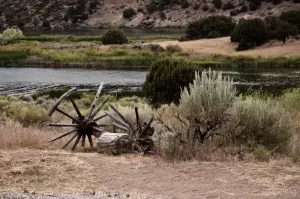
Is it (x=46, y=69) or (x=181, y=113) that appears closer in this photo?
(x=181, y=113)

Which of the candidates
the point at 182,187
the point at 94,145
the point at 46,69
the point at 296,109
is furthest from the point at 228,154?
the point at 46,69

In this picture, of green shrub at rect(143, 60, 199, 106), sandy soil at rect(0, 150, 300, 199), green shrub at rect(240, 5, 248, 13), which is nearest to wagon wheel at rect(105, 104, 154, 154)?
sandy soil at rect(0, 150, 300, 199)

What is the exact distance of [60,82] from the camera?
45531 millimetres

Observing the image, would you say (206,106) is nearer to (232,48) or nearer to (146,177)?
(146,177)

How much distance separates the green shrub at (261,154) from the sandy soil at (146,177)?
0.27 meters

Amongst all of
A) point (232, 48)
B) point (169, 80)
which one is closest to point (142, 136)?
point (169, 80)

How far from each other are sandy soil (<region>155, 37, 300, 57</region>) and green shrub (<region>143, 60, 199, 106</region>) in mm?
32541

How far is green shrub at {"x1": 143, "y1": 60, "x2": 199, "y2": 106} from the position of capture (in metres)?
26.1

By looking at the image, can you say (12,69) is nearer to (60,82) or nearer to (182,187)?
(60,82)

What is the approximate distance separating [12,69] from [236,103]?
155 feet

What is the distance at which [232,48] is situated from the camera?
63469mm

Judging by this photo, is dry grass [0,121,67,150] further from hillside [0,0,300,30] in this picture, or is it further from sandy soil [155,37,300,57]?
hillside [0,0,300,30]

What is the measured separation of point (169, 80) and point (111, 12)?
105m

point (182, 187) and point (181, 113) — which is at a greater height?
point (181, 113)
